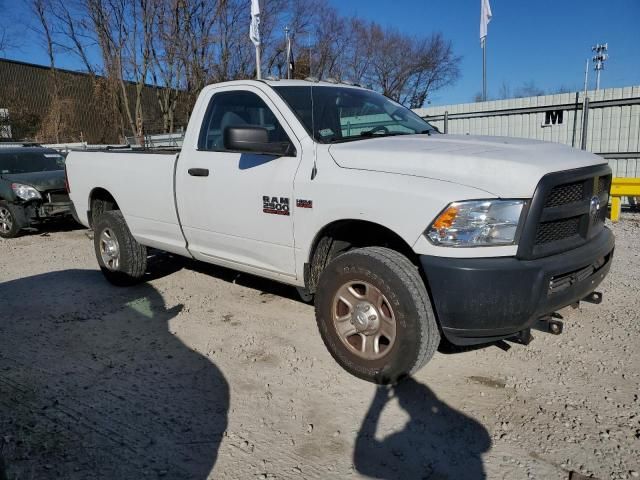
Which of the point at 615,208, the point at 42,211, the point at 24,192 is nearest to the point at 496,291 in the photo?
the point at 615,208

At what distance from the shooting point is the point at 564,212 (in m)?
2.82

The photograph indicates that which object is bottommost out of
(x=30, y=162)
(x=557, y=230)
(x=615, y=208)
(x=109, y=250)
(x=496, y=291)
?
(x=615, y=208)

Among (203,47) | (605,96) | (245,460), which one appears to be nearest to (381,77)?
(203,47)

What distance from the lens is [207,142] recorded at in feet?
14.0

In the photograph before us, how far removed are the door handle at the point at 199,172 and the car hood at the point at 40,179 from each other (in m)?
5.93

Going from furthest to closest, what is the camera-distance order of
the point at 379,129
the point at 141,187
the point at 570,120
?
1. the point at 570,120
2. the point at 141,187
3. the point at 379,129

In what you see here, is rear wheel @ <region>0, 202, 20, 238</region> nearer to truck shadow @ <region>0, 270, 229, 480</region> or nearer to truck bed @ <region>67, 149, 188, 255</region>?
truck bed @ <region>67, 149, 188, 255</region>

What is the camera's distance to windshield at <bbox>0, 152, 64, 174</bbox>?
9.31m

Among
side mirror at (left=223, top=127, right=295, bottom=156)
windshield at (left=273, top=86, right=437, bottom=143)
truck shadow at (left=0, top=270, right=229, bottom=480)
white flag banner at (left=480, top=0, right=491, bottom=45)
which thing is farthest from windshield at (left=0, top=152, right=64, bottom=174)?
white flag banner at (left=480, top=0, right=491, bottom=45)

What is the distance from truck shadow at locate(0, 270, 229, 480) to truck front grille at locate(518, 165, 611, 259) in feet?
6.74

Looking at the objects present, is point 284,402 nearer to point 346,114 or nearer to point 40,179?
point 346,114

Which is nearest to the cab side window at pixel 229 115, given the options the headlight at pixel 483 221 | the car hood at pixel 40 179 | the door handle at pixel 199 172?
the door handle at pixel 199 172

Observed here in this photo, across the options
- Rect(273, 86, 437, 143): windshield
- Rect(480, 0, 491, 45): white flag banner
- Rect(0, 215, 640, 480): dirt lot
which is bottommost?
Rect(0, 215, 640, 480): dirt lot

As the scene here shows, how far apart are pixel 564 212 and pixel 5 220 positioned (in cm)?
934
